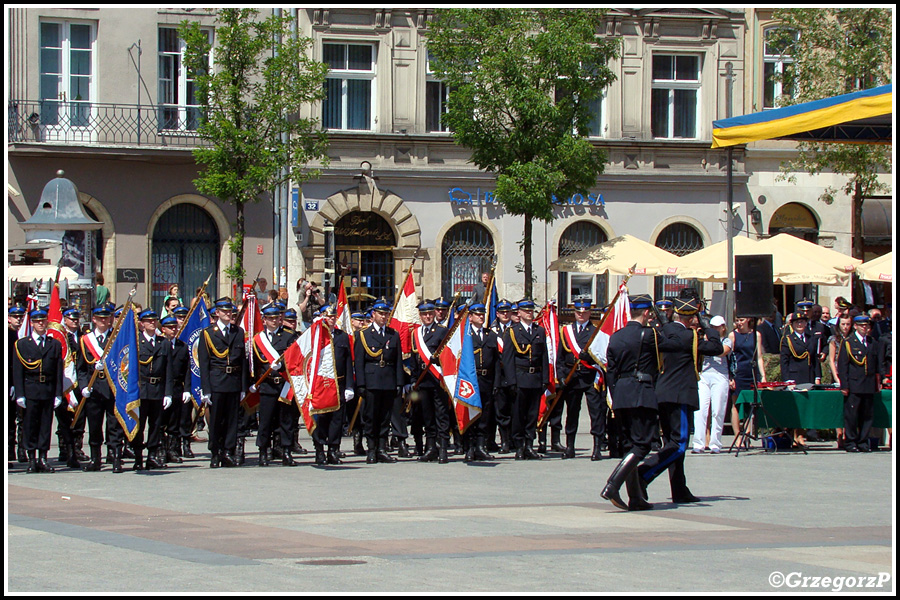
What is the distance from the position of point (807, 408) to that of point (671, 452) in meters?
6.49

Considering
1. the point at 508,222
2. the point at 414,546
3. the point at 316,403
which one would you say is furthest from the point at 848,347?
the point at 508,222

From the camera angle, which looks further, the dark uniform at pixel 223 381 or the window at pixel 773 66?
the window at pixel 773 66

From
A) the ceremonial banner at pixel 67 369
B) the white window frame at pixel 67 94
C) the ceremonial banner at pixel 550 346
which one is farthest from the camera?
the white window frame at pixel 67 94

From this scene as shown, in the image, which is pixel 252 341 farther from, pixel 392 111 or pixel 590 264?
pixel 392 111

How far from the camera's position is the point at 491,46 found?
88.1 ft

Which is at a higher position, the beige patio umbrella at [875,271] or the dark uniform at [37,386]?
the beige patio umbrella at [875,271]

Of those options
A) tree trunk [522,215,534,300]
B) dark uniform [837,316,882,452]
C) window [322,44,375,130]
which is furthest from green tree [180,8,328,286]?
dark uniform [837,316,882,452]

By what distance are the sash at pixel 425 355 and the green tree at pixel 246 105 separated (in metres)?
9.88

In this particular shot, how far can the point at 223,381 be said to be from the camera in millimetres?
15672

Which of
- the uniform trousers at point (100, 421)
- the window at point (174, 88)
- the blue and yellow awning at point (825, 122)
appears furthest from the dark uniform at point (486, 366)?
the window at point (174, 88)

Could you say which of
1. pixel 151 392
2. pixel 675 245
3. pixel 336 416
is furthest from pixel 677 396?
pixel 675 245

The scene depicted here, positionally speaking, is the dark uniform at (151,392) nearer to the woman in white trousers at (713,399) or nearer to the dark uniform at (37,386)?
the dark uniform at (37,386)

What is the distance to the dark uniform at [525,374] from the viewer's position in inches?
664

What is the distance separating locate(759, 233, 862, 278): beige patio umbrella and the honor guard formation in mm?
4840
